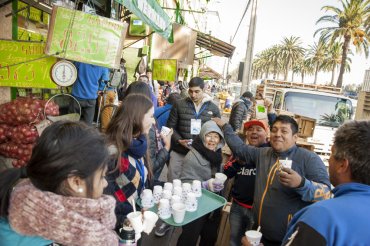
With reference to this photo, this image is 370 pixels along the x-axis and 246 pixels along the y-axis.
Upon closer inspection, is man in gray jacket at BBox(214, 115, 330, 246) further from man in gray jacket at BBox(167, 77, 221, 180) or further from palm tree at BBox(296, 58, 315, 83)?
palm tree at BBox(296, 58, 315, 83)

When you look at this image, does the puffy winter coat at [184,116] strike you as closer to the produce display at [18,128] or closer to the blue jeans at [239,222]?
the blue jeans at [239,222]

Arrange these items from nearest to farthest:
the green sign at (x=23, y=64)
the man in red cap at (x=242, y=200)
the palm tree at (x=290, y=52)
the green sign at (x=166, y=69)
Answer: the man in red cap at (x=242, y=200)
the green sign at (x=23, y=64)
the green sign at (x=166, y=69)
the palm tree at (x=290, y=52)

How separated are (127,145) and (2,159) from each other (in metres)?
2.48

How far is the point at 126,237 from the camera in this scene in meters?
1.74

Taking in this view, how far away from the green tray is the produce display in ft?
6.55

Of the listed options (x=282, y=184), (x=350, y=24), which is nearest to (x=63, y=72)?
(x=282, y=184)

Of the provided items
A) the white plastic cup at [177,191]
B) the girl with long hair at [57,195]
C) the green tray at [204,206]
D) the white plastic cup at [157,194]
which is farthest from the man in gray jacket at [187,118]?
the girl with long hair at [57,195]

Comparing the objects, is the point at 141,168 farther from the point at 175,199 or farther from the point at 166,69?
the point at 166,69

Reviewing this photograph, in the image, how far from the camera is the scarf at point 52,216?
3.98ft

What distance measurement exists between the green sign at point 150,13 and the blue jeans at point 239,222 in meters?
2.79

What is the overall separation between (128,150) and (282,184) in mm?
1374

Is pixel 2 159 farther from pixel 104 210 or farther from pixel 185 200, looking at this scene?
pixel 104 210

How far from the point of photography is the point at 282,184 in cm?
249

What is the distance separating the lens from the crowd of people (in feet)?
4.08
